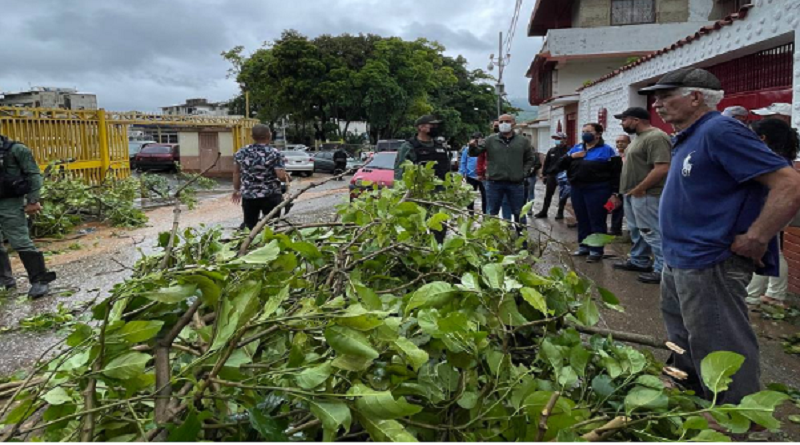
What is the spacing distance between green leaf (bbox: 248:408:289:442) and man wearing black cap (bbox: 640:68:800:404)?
1.94 meters

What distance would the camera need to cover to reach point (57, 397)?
5.16 feet

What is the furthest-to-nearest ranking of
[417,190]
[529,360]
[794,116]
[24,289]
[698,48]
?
[698,48] → [24,289] → [794,116] → [417,190] → [529,360]

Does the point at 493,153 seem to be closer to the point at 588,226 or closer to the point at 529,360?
the point at 588,226

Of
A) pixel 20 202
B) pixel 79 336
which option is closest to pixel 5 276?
pixel 20 202

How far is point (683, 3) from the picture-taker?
23422mm

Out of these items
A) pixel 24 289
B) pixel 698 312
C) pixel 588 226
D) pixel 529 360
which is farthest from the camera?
pixel 588 226

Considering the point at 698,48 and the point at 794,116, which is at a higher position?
the point at 698,48

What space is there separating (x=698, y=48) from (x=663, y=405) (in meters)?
8.37

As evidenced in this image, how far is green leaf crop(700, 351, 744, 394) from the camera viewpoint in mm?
1660

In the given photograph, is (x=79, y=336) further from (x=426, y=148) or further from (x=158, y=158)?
(x=158, y=158)

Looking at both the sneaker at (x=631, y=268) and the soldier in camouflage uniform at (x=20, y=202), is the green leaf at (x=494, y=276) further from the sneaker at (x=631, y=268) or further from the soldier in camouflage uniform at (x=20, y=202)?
the soldier in camouflage uniform at (x=20, y=202)

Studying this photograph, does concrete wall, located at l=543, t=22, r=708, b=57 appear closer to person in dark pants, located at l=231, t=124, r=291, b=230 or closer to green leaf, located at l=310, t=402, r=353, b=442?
person in dark pants, located at l=231, t=124, r=291, b=230

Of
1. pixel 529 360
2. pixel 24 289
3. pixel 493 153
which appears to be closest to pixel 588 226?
pixel 493 153

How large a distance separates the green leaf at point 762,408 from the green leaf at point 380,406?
34.9 inches
